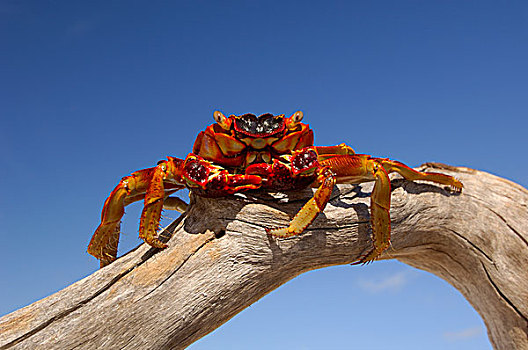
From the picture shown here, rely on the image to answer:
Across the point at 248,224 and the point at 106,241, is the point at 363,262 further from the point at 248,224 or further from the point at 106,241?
the point at 106,241

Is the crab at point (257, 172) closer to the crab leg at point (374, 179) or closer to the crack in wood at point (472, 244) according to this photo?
the crab leg at point (374, 179)

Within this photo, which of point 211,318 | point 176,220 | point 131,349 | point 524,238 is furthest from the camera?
point 524,238

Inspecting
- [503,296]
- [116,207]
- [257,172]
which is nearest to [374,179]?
[257,172]

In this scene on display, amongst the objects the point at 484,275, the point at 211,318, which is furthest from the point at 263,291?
the point at 484,275

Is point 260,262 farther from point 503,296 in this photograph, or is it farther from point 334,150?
point 503,296

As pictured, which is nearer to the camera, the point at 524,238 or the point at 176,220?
the point at 176,220

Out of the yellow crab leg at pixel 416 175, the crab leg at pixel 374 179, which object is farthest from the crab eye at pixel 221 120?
the yellow crab leg at pixel 416 175

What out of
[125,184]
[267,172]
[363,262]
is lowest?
[363,262]

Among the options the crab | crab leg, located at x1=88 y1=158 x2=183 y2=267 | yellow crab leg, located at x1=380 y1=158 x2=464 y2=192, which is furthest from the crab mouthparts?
yellow crab leg, located at x1=380 y1=158 x2=464 y2=192

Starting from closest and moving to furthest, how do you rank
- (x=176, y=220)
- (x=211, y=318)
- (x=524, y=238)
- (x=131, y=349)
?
(x=131, y=349) < (x=211, y=318) < (x=176, y=220) < (x=524, y=238)
